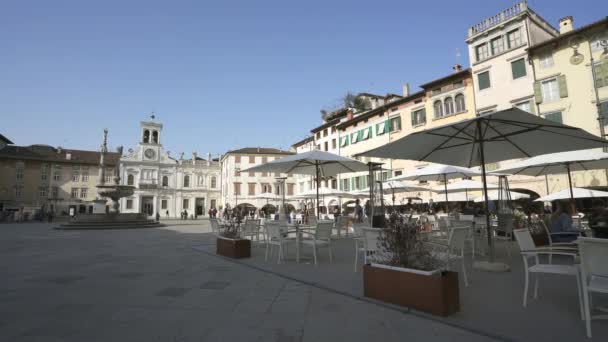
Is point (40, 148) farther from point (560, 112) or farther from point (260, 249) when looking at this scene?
point (560, 112)

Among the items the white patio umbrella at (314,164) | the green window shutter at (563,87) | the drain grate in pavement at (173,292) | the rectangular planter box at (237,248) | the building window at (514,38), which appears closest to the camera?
the drain grate in pavement at (173,292)

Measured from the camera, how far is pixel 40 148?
174 ft


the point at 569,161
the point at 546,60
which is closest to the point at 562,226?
the point at 569,161

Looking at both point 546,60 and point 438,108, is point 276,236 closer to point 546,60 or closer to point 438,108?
point 546,60

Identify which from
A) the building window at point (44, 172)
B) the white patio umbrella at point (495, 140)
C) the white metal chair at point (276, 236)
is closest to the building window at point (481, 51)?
the white patio umbrella at point (495, 140)

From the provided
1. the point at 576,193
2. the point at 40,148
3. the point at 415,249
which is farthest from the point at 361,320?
the point at 40,148

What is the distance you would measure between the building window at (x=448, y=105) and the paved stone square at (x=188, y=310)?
22.2m

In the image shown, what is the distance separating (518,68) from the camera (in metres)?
20.5

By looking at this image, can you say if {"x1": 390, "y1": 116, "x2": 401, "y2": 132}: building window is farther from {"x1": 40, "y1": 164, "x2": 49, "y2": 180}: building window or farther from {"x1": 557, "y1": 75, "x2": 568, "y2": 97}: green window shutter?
{"x1": 40, "y1": 164, "x2": 49, "y2": 180}: building window

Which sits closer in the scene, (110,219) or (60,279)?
(60,279)

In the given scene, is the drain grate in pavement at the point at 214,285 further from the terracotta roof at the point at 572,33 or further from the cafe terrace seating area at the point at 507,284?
the terracotta roof at the point at 572,33

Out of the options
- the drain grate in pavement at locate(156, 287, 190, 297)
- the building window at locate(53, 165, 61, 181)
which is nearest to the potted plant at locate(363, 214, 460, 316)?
the drain grate in pavement at locate(156, 287, 190, 297)

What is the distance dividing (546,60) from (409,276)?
22.1 metres

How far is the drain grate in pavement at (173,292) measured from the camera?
4688mm
